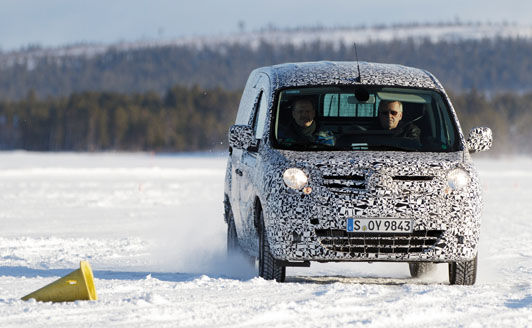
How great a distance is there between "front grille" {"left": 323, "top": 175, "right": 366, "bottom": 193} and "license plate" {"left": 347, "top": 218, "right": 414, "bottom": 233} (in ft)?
0.77

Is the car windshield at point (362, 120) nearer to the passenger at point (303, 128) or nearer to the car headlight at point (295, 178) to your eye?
the passenger at point (303, 128)

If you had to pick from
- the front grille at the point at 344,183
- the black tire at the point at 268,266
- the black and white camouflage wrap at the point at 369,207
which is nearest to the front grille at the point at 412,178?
the black and white camouflage wrap at the point at 369,207

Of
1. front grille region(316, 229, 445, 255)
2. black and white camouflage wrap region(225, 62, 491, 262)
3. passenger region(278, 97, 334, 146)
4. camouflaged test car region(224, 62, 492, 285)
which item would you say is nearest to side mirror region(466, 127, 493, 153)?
camouflaged test car region(224, 62, 492, 285)

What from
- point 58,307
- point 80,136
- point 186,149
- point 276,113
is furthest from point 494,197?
point 80,136

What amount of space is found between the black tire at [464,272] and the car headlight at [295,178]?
1.43m

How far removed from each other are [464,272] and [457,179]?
788 millimetres

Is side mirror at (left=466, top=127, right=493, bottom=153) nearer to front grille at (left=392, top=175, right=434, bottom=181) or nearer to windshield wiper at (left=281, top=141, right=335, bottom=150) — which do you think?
front grille at (left=392, top=175, right=434, bottom=181)

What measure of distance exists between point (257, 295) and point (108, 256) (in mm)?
4536

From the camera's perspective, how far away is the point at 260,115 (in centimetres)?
896

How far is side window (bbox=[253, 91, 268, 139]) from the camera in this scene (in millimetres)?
8638

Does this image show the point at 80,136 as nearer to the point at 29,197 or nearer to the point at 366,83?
the point at 29,197

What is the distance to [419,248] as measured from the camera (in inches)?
300

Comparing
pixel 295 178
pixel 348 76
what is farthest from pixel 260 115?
pixel 295 178

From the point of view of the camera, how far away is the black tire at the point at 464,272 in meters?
7.95
